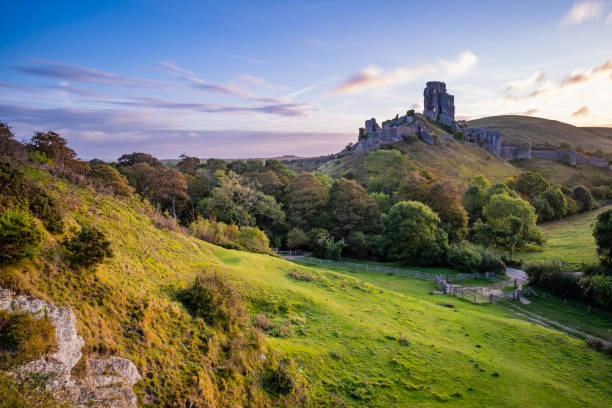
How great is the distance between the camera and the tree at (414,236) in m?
40.0

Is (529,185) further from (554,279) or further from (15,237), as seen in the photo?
(15,237)

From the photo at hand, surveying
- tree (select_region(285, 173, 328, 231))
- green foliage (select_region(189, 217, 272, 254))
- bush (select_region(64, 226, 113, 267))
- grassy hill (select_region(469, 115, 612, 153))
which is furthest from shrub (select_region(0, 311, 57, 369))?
grassy hill (select_region(469, 115, 612, 153))

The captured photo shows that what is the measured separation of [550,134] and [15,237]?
9018 inches

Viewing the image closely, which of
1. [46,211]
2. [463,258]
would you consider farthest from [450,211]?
[46,211]

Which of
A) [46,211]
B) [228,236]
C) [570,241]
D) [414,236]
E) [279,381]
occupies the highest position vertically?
[46,211]

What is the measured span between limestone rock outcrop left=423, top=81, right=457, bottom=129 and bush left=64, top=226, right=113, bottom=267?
161 meters

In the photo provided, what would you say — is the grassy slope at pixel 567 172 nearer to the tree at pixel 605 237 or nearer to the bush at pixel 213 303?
the tree at pixel 605 237

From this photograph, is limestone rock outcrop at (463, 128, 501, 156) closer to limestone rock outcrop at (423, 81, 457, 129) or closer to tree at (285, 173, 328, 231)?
limestone rock outcrop at (423, 81, 457, 129)

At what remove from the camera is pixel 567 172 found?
11012 cm

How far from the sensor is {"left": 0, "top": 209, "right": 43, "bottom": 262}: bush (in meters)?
6.41

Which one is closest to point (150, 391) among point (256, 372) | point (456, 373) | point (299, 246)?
point (256, 372)

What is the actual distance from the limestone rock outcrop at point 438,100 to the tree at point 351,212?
118 metres

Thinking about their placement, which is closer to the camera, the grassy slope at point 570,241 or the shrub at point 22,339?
the shrub at point 22,339

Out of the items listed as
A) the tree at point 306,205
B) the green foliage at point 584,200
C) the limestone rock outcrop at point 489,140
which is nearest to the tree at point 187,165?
the tree at point 306,205
